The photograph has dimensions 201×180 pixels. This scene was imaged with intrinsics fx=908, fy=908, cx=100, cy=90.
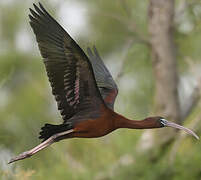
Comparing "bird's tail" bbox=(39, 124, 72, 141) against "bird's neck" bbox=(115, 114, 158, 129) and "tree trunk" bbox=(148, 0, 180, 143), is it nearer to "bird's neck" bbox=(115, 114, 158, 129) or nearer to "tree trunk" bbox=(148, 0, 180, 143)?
"bird's neck" bbox=(115, 114, 158, 129)

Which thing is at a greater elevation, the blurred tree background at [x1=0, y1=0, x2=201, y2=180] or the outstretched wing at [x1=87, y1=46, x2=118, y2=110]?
the outstretched wing at [x1=87, y1=46, x2=118, y2=110]

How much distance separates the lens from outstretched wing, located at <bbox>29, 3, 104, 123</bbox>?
7.71 metres

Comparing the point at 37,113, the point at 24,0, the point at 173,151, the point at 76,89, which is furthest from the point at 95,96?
the point at 24,0

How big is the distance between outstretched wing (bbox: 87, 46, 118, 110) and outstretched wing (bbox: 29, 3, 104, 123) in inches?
25.6

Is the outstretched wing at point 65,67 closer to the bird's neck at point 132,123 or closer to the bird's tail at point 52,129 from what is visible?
the bird's tail at point 52,129

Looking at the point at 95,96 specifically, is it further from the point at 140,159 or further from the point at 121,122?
the point at 140,159

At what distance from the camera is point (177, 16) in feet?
42.2

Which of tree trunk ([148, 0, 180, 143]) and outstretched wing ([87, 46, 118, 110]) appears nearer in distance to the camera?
outstretched wing ([87, 46, 118, 110])

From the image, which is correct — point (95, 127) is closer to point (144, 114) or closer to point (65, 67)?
point (65, 67)

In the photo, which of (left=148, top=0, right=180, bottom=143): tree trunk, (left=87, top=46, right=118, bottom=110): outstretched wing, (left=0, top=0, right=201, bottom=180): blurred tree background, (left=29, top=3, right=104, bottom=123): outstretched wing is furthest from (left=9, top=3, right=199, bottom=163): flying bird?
(left=148, top=0, right=180, bottom=143): tree trunk

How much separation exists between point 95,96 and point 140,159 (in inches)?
202

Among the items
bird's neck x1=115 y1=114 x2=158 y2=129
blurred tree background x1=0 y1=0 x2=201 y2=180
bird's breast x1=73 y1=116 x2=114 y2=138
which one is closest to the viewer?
bird's breast x1=73 y1=116 x2=114 y2=138

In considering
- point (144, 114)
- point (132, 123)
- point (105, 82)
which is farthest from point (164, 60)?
point (132, 123)

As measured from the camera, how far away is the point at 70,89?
8117mm
